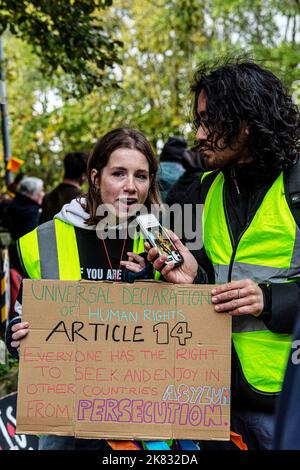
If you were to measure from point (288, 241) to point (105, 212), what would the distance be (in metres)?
0.73

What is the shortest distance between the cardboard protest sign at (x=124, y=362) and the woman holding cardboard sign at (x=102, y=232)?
25 centimetres

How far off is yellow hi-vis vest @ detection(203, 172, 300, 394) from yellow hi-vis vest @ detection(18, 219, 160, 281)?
35 cm

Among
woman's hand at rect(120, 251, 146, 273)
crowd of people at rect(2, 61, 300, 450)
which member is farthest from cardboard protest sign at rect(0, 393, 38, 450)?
woman's hand at rect(120, 251, 146, 273)

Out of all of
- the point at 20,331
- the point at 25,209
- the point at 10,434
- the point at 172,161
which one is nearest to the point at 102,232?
the point at 20,331

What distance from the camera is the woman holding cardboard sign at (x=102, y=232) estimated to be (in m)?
2.63

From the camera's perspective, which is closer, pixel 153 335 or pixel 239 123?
pixel 153 335

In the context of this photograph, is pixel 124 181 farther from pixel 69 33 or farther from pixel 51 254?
pixel 69 33

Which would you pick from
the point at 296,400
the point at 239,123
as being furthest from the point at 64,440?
the point at 296,400

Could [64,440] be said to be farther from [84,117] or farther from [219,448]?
[84,117]

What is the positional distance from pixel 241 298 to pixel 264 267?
17cm

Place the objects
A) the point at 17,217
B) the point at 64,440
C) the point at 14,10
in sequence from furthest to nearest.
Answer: the point at 17,217, the point at 14,10, the point at 64,440

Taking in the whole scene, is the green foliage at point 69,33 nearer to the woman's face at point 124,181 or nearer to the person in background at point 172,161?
the person in background at point 172,161

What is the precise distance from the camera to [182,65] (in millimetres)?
18266

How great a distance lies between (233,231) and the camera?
2463 mm
